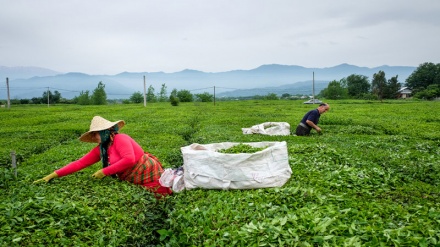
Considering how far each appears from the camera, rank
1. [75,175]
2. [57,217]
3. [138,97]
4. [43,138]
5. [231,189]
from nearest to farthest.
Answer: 1. [57,217]
2. [231,189]
3. [75,175]
4. [43,138]
5. [138,97]

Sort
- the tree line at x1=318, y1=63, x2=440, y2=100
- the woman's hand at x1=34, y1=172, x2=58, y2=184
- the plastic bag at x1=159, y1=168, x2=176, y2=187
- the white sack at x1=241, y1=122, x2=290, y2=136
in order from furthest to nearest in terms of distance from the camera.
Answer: the tree line at x1=318, y1=63, x2=440, y2=100
the white sack at x1=241, y1=122, x2=290, y2=136
the plastic bag at x1=159, y1=168, x2=176, y2=187
the woman's hand at x1=34, y1=172, x2=58, y2=184

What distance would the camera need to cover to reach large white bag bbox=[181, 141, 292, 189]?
5.61 meters

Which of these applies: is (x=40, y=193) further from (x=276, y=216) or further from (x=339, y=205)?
(x=339, y=205)

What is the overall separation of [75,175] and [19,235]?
8.04ft

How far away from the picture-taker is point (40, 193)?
4754mm

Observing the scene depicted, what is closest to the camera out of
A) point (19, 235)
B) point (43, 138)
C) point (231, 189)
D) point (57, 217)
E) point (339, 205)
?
point (19, 235)

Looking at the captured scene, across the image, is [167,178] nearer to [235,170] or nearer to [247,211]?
[235,170]

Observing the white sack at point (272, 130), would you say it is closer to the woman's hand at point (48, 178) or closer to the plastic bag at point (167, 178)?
the plastic bag at point (167, 178)

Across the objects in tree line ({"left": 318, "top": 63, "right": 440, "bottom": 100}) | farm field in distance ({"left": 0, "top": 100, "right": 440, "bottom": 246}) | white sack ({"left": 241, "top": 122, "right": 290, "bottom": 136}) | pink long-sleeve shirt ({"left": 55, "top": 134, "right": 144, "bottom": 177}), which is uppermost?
tree line ({"left": 318, "top": 63, "right": 440, "bottom": 100})

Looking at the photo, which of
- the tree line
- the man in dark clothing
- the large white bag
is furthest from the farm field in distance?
the tree line

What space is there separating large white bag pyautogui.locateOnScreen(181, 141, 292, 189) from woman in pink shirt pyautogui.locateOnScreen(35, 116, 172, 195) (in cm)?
68

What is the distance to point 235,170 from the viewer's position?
18.4 ft

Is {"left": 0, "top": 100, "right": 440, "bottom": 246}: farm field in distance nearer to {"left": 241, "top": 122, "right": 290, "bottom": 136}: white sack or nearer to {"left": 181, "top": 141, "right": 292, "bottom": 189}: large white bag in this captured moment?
{"left": 181, "top": 141, "right": 292, "bottom": 189}: large white bag

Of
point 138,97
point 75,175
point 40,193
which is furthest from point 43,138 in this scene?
point 138,97
